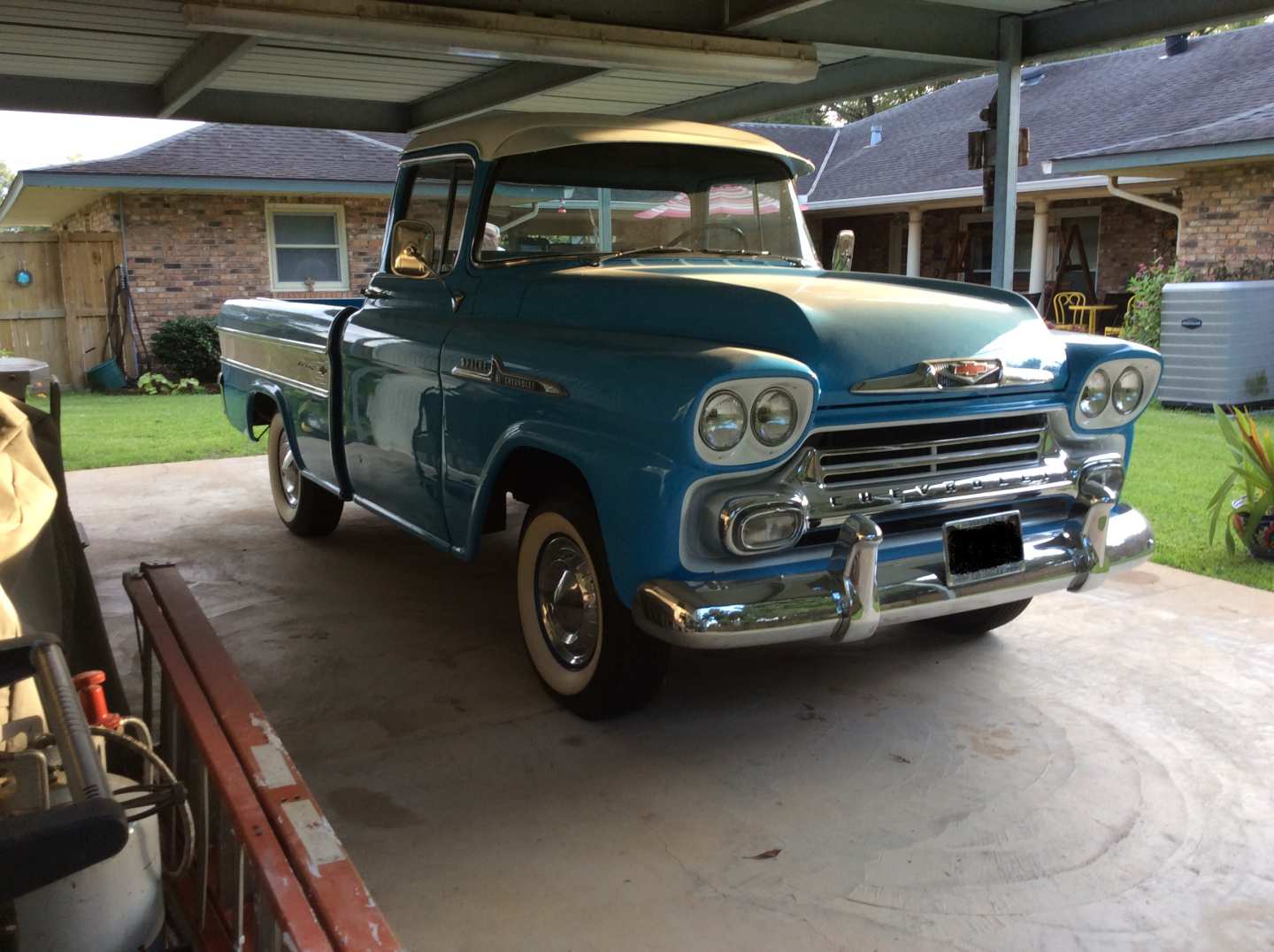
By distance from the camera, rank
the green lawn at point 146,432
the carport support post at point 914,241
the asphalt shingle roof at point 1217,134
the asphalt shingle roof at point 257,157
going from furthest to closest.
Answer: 1. the carport support post at point 914,241
2. the asphalt shingle roof at point 257,157
3. the asphalt shingle roof at point 1217,134
4. the green lawn at point 146,432

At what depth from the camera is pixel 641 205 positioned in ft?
15.3

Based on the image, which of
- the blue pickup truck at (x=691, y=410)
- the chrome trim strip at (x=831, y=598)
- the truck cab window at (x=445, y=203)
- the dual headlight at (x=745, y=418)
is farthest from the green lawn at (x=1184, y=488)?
the truck cab window at (x=445, y=203)

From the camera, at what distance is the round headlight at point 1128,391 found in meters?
3.95

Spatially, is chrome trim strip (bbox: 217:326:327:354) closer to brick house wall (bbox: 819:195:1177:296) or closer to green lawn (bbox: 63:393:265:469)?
green lawn (bbox: 63:393:265:469)

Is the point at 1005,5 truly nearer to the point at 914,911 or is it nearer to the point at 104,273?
the point at 914,911

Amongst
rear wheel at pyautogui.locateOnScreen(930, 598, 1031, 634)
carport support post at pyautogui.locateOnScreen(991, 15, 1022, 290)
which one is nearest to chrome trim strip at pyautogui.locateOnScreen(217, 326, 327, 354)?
rear wheel at pyautogui.locateOnScreen(930, 598, 1031, 634)

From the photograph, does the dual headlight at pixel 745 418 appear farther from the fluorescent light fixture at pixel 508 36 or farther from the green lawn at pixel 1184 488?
the green lawn at pixel 1184 488

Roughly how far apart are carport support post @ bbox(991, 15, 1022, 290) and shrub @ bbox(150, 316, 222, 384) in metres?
12.0

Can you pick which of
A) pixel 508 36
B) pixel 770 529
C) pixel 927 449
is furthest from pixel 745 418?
pixel 508 36

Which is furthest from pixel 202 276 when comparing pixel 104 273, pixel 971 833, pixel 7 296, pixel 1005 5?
pixel 971 833

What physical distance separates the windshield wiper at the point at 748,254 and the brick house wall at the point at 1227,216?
10409 mm

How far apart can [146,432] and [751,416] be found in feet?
30.8

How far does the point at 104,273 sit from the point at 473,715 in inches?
567

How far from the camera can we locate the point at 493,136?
4.46 m
